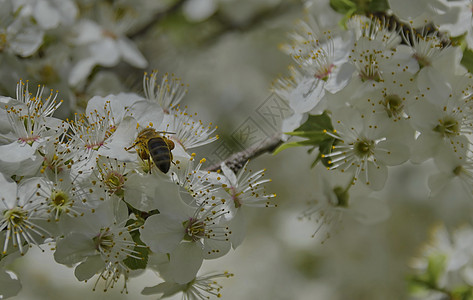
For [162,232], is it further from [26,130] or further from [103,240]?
[26,130]

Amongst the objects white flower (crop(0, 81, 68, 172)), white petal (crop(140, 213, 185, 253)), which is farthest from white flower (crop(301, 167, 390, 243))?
white flower (crop(0, 81, 68, 172))

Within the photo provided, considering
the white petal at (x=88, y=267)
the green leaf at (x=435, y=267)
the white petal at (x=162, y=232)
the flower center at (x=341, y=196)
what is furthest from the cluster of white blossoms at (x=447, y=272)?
the white petal at (x=88, y=267)

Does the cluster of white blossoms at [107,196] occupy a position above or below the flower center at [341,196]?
above

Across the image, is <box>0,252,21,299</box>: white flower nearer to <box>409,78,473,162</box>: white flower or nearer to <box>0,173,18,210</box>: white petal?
<box>0,173,18,210</box>: white petal

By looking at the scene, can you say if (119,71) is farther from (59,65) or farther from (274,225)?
(274,225)

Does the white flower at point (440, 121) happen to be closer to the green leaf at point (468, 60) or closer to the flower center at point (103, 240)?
the green leaf at point (468, 60)

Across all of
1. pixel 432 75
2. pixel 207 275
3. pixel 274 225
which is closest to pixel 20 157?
pixel 207 275

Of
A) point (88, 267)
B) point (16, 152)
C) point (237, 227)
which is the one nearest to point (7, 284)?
point (88, 267)
